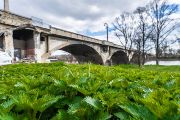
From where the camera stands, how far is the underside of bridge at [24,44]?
35.7 m

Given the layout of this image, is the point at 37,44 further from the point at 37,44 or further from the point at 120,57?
the point at 120,57

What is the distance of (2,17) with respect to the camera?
31.6 meters

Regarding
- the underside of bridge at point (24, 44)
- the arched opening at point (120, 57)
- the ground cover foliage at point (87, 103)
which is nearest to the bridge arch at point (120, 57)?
the arched opening at point (120, 57)

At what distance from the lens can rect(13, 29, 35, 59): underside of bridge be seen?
35.7 m

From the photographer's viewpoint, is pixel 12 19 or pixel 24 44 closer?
pixel 12 19

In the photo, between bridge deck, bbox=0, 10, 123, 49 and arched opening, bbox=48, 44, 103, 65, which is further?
arched opening, bbox=48, 44, 103, 65

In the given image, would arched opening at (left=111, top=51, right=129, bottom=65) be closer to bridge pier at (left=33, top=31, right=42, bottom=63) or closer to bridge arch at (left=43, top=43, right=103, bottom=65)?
bridge arch at (left=43, top=43, right=103, bottom=65)

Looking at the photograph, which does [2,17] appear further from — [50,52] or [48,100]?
[48,100]

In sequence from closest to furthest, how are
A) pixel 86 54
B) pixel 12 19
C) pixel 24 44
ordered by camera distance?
pixel 12 19 < pixel 24 44 < pixel 86 54

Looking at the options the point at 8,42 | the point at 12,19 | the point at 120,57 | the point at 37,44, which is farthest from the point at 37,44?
the point at 120,57

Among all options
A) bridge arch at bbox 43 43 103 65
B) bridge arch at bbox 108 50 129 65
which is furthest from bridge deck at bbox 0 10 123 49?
bridge arch at bbox 108 50 129 65

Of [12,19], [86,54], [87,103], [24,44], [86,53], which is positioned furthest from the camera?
[86,54]

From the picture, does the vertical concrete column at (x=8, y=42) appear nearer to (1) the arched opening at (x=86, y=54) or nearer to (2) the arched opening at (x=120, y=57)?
(1) the arched opening at (x=86, y=54)

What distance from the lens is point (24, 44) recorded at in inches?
1464
